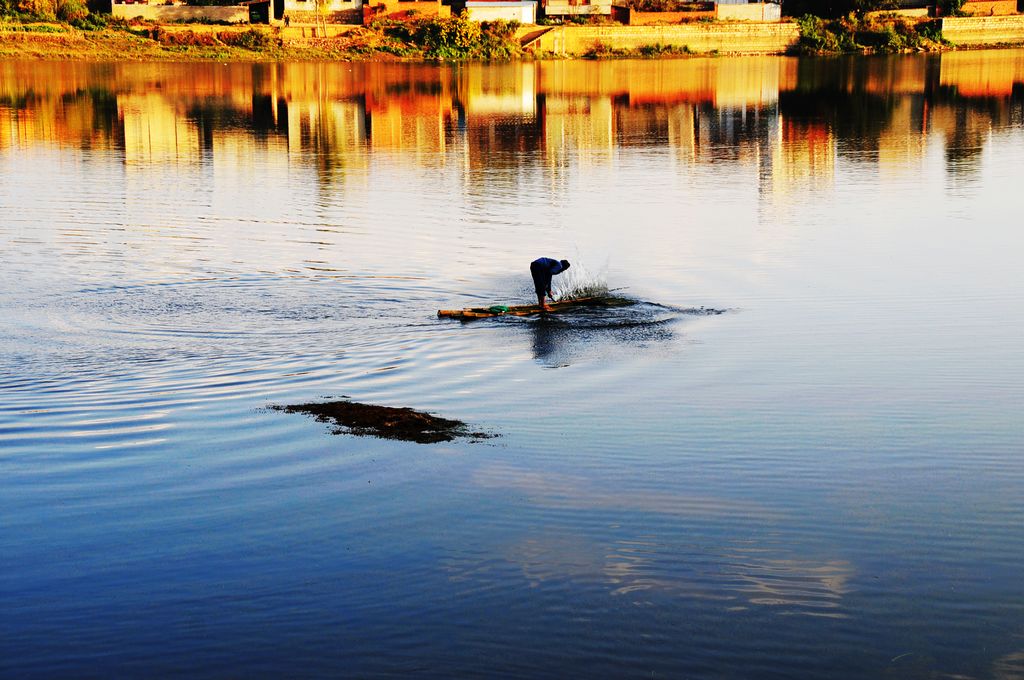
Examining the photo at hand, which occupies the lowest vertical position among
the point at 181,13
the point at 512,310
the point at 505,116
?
the point at 512,310

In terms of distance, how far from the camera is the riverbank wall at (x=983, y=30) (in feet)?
348

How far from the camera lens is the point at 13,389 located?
12.7 metres

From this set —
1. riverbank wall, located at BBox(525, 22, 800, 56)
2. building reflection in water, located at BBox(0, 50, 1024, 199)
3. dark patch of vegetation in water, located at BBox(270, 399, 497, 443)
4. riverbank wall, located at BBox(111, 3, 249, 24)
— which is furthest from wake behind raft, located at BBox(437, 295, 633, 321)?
riverbank wall, located at BBox(525, 22, 800, 56)

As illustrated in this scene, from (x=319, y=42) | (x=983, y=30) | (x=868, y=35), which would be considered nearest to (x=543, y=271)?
(x=319, y=42)

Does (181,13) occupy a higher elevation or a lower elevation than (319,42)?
higher

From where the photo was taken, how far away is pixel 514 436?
37.3ft

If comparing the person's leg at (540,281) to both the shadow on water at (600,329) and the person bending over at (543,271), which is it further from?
the shadow on water at (600,329)

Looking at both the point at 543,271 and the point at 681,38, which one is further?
the point at 681,38

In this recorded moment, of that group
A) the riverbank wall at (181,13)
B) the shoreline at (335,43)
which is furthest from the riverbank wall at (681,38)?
the riverbank wall at (181,13)

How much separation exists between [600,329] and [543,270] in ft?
3.64

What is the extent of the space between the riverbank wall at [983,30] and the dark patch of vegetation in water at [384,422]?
104886 millimetres

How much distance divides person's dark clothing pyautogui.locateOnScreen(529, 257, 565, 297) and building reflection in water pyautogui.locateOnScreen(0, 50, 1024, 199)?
14611mm

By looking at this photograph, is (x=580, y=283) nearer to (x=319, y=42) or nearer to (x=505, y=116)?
(x=505, y=116)

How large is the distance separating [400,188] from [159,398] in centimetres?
1840
